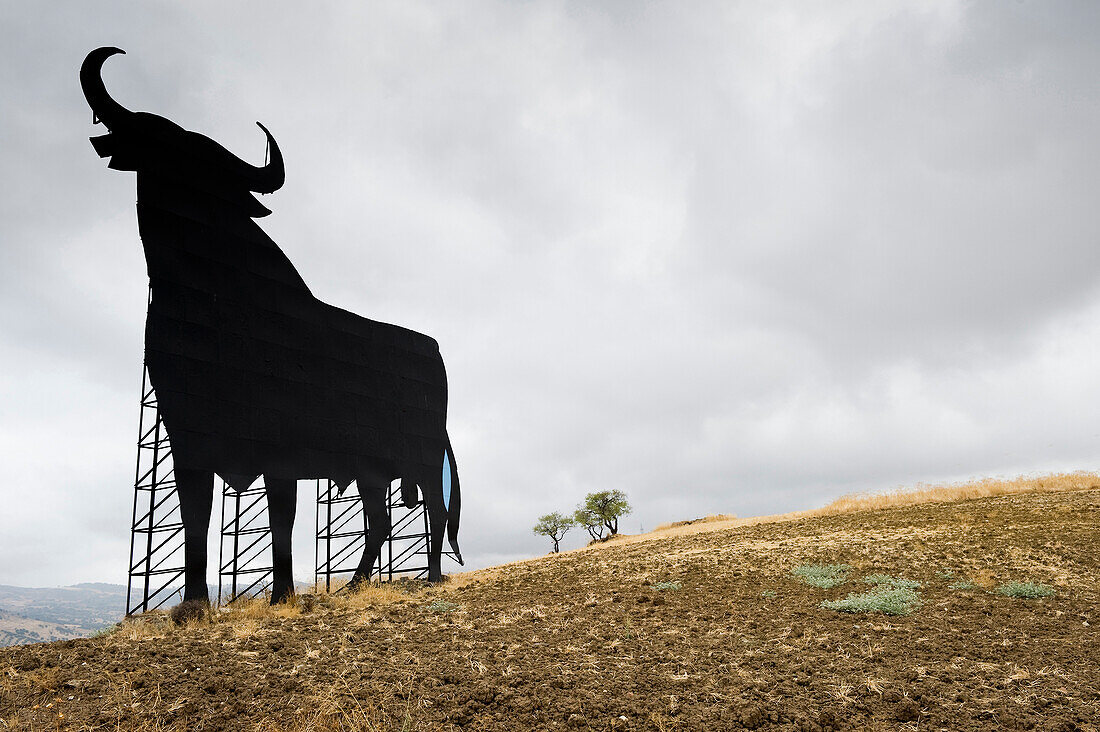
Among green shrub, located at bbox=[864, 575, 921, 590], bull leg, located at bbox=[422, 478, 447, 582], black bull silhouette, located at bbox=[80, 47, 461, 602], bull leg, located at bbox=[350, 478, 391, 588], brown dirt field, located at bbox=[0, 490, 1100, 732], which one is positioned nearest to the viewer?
brown dirt field, located at bbox=[0, 490, 1100, 732]

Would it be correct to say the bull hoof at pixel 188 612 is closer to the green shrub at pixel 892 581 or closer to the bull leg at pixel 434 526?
the bull leg at pixel 434 526

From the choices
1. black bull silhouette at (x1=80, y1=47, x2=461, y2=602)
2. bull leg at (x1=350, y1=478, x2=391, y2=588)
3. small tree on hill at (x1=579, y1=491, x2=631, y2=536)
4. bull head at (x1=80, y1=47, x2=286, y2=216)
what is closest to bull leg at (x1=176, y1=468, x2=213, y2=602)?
black bull silhouette at (x1=80, y1=47, x2=461, y2=602)

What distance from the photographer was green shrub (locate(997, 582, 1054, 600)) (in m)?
13.0

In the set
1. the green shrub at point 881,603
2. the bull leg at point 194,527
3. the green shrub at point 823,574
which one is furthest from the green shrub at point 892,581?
the bull leg at point 194,527

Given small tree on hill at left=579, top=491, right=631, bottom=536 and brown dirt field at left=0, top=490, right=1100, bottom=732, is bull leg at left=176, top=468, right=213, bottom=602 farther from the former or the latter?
small tree on hill at left=579, top=491, right=631, bottom=536

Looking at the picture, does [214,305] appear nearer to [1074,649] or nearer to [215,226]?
[215,226]

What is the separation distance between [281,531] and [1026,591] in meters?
15.3

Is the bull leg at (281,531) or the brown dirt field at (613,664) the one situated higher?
the bull leg at (281,531)

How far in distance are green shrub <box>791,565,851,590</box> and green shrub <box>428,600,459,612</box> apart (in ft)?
25.4

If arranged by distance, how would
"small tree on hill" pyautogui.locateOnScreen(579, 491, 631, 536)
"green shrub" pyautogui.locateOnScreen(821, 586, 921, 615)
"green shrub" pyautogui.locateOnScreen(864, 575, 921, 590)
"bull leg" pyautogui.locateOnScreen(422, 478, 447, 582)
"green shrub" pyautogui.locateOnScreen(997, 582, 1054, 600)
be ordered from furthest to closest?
"small tree on hill" pyautogui.locateOnScreen(579, 491, 631, 536)
"bull leg" pyautogui.locateOnScreen(422, 478, 447, 582)
"green shrub" pyautogui.locateOnScreen(864, 575, 921, 590)
"green shrub" pyautogui.locateOnScreen(997, 582, 1054, 600)
"green shrub" pyautogui.locateOnScreen(821, 586, 921, 615)

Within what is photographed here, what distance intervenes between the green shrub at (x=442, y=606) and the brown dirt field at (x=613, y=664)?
0.10 metres

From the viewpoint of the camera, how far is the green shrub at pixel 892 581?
45.9 feet

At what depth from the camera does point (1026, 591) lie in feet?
42.7

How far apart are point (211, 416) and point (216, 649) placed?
239 inches
